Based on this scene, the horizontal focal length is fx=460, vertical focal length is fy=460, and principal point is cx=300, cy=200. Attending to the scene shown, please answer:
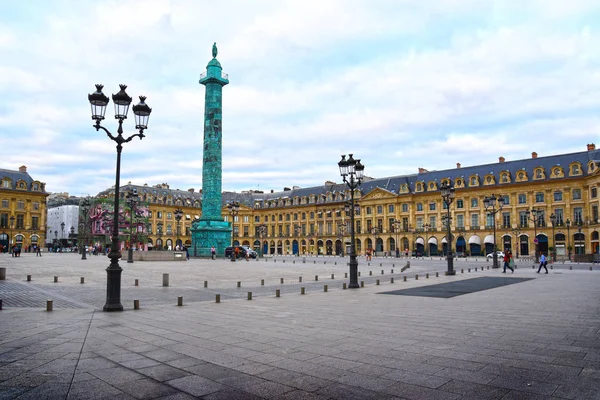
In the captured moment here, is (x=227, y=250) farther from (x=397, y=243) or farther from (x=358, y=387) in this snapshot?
(x=358, y=387)

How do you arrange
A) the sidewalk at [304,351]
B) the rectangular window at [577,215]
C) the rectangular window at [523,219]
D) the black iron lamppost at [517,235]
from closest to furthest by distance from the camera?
the sidewalk at [304,351] < the rectangular window at [577,215] < the black iron lamppost at [517,235] < the rectangular window at [523,219]

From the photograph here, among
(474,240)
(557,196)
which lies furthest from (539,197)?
(474,240)

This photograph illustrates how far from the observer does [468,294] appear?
642 inches

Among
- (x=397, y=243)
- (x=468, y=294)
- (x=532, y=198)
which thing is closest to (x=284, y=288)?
(x=468, y=294)

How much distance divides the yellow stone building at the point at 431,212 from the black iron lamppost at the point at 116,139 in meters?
42.7

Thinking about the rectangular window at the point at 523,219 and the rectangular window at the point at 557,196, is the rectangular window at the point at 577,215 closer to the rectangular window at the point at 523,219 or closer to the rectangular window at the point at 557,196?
the rectangular window at the point at 557,196

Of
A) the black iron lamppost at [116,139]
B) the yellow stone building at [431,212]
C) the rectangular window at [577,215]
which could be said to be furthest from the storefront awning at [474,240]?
the black iron lamppost at [116,139]

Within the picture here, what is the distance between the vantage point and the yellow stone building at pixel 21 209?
281ft

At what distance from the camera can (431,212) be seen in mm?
83188

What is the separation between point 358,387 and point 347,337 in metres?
2.97

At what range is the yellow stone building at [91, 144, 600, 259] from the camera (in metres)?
67.4

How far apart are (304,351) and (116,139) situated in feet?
28.2

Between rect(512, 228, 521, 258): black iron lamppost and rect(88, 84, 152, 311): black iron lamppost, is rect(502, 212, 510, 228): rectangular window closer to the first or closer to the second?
rect(512, 228, 521, 258): black iron lamppost

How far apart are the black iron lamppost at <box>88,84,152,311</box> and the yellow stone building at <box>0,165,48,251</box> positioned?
83.7m
